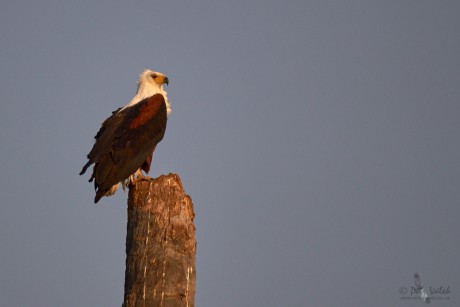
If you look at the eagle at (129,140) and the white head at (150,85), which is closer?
the eagle at (129,140)

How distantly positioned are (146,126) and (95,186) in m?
1.75

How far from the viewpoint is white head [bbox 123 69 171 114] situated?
11156mm

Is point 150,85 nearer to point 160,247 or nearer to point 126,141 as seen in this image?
point 126,141

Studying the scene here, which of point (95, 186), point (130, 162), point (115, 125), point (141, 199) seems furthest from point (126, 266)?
point (115, 125)

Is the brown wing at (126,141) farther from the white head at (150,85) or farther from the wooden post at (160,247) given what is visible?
the wooden post at (160,247)

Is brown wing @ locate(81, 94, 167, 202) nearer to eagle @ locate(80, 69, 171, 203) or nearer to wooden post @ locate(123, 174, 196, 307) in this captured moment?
eagle @ locate(80, 69, 171, 203)

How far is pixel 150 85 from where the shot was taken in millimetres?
11570

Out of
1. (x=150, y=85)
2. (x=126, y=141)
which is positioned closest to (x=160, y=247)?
(x=126, y=141)

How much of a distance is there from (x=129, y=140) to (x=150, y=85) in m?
2.12

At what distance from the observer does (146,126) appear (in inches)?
399

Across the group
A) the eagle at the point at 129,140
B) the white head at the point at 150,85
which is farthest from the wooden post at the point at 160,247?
the white head at the point at 150,85

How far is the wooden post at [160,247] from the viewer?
5645 millimetres

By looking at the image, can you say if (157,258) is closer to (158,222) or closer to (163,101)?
(158,222)

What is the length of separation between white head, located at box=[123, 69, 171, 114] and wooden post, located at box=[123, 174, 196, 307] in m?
4.90
